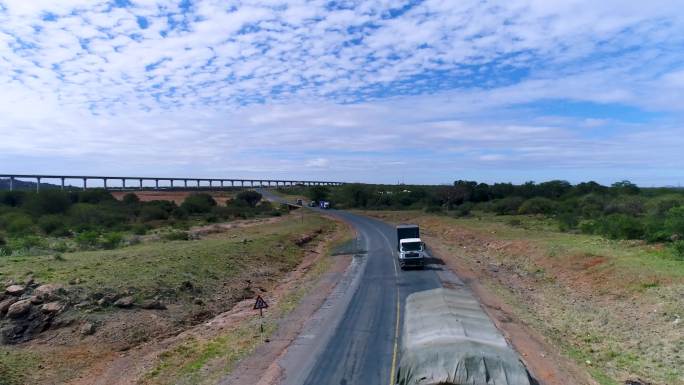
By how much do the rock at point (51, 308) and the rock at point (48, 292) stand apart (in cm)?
57

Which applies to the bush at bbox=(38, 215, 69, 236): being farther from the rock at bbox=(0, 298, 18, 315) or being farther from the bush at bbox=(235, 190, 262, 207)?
the bush at bbox=(235, 190, 262, 207)

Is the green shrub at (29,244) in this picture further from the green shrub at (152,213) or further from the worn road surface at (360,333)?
the green shrub at (152,213)

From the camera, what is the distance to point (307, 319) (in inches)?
932

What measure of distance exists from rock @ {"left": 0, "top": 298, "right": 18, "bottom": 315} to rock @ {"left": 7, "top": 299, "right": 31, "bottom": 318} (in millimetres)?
363

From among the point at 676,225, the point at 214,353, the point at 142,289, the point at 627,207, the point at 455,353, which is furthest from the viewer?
the point at 627,207

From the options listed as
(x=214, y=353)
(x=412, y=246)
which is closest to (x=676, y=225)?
(x=412, y=246)

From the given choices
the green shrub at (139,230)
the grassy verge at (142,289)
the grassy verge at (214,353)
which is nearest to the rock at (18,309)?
the grassy verge at (142,289)

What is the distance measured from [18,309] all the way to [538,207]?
8323cm

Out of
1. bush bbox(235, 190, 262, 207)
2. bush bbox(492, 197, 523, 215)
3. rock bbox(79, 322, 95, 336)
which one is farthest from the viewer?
bush bbox(235, 190, 262, 207)

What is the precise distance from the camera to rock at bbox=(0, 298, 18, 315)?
23031 mm

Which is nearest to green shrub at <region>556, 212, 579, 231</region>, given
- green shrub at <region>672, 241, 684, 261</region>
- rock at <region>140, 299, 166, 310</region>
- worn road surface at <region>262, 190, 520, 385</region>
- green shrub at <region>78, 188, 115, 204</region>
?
green shrub at <region>672, 241, 684, 261</region>

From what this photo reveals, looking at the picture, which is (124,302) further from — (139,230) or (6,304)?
(139,230)

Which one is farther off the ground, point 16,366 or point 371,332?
point 371,332

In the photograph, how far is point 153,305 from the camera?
85.4 ft
